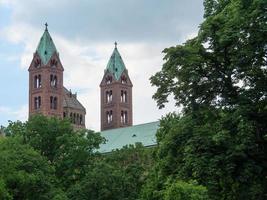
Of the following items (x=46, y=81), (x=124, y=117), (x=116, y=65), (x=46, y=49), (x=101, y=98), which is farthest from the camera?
(x=101, y=98)

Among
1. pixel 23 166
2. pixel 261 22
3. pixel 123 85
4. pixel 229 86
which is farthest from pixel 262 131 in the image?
pixel 123 85

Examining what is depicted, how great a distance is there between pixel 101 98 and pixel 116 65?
7.74m

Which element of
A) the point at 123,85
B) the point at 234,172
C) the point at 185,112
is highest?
the point at 123,85

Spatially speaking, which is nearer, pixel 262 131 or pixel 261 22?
pixel 261 22

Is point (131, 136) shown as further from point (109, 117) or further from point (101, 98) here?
point (101, 98)

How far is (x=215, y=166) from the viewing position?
88.2 ft

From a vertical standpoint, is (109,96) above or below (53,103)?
above

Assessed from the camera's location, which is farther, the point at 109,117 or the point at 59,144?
the point at 109,117

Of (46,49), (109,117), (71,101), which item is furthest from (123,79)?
(46,49)

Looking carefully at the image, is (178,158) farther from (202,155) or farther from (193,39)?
(193,39)

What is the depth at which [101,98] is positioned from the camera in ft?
485

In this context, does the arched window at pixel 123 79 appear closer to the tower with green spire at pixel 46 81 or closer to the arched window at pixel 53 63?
the tower with green spire at pixel 46 81

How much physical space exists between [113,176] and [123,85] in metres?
95.1

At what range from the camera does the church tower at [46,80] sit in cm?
12675
